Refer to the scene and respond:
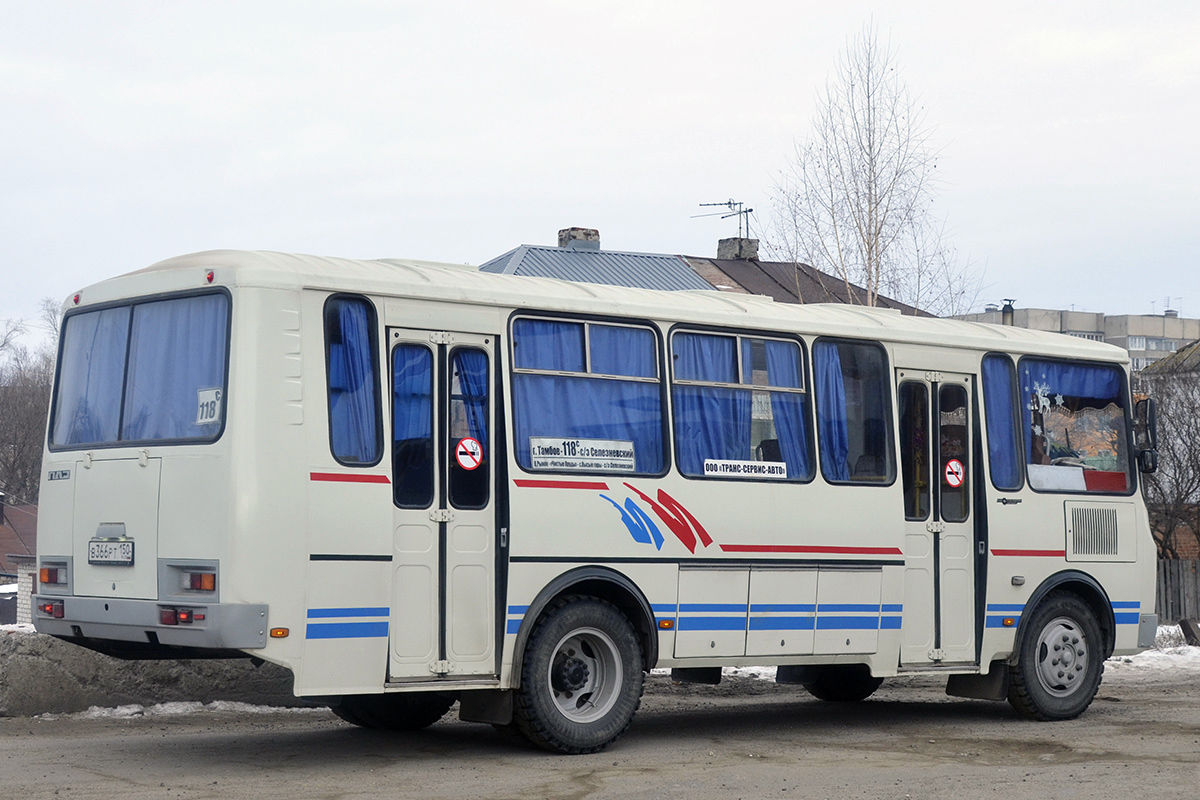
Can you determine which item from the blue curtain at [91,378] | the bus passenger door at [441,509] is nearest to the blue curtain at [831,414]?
the bus passenger door at [441,509]

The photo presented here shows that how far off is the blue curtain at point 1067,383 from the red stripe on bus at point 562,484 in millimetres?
4368

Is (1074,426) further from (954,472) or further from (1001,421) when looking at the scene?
(954,472)

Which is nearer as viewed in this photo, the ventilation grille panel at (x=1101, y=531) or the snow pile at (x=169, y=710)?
the snow pile at (x=169, y=710)

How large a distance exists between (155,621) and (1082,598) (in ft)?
26.0

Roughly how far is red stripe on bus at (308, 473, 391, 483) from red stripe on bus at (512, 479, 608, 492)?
0.98 metres

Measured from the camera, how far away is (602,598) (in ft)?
34.1

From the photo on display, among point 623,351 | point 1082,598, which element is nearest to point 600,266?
point 1082,598

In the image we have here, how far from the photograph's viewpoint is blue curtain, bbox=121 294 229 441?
29.8ft

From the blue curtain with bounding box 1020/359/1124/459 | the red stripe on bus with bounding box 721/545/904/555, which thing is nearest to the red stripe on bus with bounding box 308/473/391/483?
the red stripe on bus with bounding box 721/545/904/555

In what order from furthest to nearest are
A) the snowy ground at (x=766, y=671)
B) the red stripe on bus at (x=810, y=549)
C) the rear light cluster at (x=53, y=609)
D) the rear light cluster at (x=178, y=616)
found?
1. the snowy ground at (x=766, y=671)
2. the red stripe on bus at (x=810, y=549)
3. the rear light cluster at (x=53, y=609)
4. the rear light cluster at (x=178, y=616)

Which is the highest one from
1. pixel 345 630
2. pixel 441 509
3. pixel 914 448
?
pixel 914 448

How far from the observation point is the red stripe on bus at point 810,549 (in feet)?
36.0

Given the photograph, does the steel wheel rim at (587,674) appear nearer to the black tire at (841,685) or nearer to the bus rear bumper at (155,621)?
the bus rear bumper at (155,621)

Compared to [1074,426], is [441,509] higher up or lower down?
lower down
